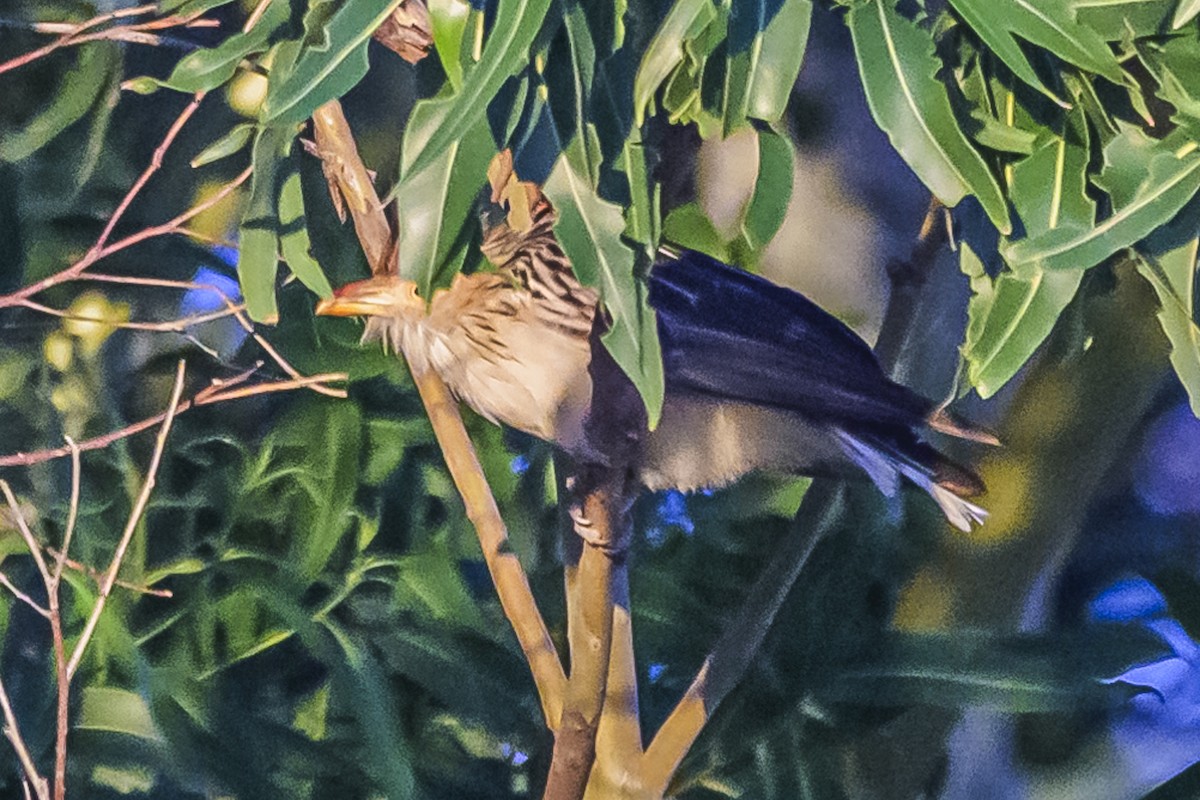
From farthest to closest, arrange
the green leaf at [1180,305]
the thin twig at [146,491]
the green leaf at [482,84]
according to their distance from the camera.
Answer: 1. the thin twig at [146,491]
2. the green leaf at [1180,305]
3. the green leaf at [482,84]

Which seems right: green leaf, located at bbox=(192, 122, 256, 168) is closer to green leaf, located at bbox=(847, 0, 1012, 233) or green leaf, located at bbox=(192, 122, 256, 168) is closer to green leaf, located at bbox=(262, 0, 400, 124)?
green leaf, located at bbox=(262, 0, 400, 124)

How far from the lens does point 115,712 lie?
737 mm

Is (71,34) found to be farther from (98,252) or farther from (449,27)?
(449,27)

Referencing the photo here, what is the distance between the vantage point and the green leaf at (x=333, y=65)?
521 millimetres

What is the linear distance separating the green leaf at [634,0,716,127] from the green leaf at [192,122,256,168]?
239 mm

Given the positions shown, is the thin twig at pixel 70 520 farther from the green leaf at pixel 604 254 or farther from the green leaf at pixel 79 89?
the green leaf at pixel 604 254

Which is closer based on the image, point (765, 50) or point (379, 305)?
point (765, 50)

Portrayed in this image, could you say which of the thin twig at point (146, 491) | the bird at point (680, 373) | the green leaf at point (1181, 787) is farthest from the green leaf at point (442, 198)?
the green leaf at point (1181, 787)

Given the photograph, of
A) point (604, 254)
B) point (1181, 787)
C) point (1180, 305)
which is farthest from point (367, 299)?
point (1181, 787)

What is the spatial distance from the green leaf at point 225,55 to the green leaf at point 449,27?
3.3 inches

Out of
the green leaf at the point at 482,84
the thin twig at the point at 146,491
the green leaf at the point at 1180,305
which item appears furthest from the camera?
the thin twig at the point at 146,491

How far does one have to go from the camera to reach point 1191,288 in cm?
65

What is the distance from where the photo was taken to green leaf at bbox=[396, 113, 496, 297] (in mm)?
548

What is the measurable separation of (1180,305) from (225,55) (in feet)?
1.55
